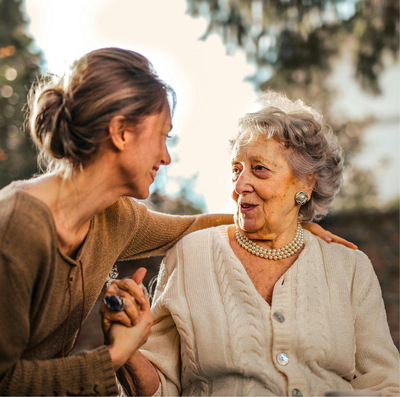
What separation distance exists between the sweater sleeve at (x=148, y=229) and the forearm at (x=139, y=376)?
1.55 ft

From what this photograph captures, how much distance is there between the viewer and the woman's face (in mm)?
1954

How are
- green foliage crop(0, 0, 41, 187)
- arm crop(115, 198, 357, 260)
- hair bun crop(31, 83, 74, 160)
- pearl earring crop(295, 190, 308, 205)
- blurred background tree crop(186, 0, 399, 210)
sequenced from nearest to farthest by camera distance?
1. hair bun crop(31, 83, 74, 160)
2. arm crop(115, 198, 357, 260)
3. pearl earring crop(295, 190, 308, 205)
4. green foliage crop(0, 0, 41, 187)
5. blurred background tree crop(186, 0, 399, 210)

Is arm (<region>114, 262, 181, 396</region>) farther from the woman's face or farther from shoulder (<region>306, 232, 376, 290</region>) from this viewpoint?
shoulder (<region>306, 232, 376, 290</region>)

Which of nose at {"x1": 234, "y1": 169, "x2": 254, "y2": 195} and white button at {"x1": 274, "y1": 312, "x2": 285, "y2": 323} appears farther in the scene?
nose at {"x1": 234, "y1": 169, "x2": 254, "y2": 195}

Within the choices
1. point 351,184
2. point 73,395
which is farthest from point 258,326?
point 351,184

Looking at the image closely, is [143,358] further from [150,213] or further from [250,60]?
[250,60]

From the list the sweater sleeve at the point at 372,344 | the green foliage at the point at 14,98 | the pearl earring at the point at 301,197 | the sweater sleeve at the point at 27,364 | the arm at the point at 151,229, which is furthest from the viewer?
the green foliage at the point at 14,98

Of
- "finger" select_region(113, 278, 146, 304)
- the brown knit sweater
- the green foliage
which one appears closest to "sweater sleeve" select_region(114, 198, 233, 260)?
the brown knit sweater

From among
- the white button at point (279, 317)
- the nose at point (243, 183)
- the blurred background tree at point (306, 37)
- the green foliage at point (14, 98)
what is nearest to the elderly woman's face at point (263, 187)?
the nose at point (243, 183)

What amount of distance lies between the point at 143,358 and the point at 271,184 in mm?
936

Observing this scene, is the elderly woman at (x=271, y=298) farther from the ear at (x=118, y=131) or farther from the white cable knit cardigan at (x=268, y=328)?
the ear at (x=118, y=131)

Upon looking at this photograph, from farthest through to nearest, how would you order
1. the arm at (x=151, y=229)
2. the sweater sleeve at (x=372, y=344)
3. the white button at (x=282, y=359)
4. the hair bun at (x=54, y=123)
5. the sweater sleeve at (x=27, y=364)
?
the arm at (x=151, y=229), the sweater sleeve at (x=372, y=344), the white button at (x=282, y=359), the hair bun at (x=54, y=123), the sweater sleeve at (x=27, y=364)

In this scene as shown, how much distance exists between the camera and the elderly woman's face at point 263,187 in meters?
2.40

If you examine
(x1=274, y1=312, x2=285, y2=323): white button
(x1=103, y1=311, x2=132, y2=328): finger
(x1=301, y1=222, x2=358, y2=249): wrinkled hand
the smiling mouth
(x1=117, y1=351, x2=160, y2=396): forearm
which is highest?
the smiling mouth
